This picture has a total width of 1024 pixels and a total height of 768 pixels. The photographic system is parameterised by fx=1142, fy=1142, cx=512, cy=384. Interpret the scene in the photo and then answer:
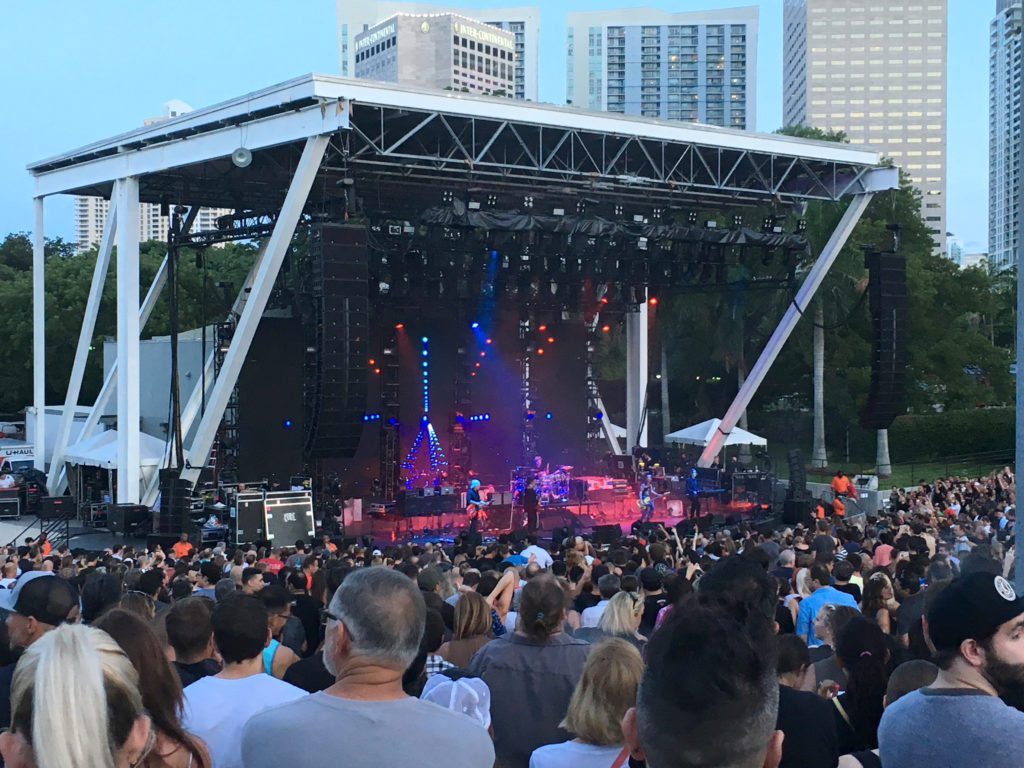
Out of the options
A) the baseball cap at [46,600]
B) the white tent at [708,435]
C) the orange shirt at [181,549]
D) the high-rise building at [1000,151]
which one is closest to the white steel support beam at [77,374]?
the orange shirt at [181,549]

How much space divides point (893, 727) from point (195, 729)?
1.97 meters

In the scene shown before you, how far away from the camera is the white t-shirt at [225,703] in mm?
3385

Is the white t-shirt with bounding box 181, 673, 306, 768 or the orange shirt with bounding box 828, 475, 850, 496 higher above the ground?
the white t-shirt with bounding box 181, 673, 306, 768

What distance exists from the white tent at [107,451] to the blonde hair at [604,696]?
1981 centimetres

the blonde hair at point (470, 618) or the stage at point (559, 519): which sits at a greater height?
the blonde hair at point (470, 618)

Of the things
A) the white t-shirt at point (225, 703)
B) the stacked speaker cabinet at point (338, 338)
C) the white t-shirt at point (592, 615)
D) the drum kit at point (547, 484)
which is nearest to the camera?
the white t-shirt at point (225, 703)

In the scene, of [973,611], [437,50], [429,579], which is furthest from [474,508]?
[437,50]

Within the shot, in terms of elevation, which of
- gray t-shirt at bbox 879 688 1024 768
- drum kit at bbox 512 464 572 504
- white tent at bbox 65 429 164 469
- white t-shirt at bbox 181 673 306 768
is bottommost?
drum kit at bbox 512 464 572 504

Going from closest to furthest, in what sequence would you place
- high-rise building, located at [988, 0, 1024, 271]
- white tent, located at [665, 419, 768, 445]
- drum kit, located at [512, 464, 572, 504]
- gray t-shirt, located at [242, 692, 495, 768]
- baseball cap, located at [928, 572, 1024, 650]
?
gray t-shirt, located at [242, 692, 495, 768] < baseball cap, located at [928, 572, 1024, 650] < drum kit, located at [512, 464, 572, 504] < white tent, located at [665, 419, 768, 445] < high-rise building, located at [988, 0, 1024, 271]

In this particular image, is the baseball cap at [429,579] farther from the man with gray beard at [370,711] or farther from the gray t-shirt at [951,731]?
the gray t-shirt at [951,731]

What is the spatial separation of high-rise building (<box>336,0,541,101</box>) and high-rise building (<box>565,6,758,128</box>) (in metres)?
9.80

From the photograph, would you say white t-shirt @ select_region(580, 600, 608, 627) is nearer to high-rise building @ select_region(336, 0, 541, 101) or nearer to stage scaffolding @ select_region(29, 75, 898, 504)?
stage scaffolding @ select_region(29, 75, 898, 504)

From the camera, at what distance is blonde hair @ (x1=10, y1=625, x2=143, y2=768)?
7.16 feet

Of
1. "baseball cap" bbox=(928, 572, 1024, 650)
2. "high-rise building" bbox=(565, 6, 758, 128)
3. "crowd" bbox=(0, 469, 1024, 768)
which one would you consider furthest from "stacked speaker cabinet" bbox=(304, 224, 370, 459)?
"high-rise building" bbox=(565, 6, 758, 128)
